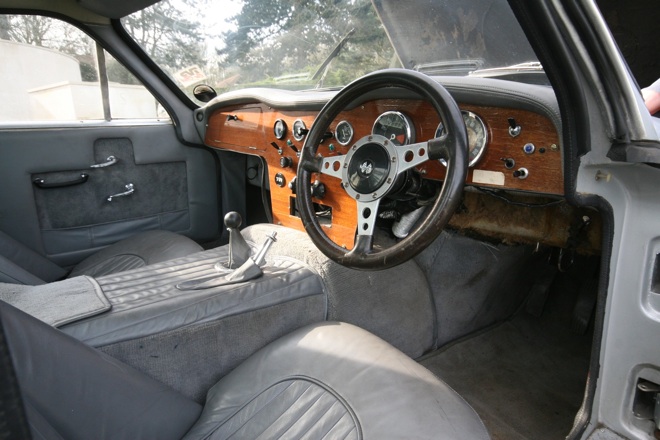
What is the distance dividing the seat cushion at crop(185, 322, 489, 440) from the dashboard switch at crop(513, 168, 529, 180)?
1.83ft

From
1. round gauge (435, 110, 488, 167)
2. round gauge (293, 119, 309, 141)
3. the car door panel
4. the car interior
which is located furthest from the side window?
round gauge (435, 110, 488, 167)

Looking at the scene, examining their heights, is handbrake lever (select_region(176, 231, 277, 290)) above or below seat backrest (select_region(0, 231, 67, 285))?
above

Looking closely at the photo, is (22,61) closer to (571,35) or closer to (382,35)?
(382,35)

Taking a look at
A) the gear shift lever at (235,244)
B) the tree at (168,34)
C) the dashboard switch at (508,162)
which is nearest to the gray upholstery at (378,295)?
the gear shift lever at (235,244)

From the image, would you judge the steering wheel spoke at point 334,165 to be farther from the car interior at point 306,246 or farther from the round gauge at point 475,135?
the round gauge at point 475,135

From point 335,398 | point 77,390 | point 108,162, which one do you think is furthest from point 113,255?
point 335,398

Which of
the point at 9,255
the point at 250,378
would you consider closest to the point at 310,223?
the point at 250,378

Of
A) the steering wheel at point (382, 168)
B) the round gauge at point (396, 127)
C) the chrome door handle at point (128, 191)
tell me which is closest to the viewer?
the steering wheel at point (382, 168)

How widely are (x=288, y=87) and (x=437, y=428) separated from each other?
174cm

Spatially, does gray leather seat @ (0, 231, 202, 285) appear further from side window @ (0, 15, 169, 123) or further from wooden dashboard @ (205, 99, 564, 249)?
side window @ (0, 15, 169, 123)

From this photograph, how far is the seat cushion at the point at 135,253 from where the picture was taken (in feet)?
6.49

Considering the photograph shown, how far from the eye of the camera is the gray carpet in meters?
1.50

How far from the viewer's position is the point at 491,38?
65.9 inches

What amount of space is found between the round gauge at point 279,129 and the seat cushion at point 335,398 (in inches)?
39.5
